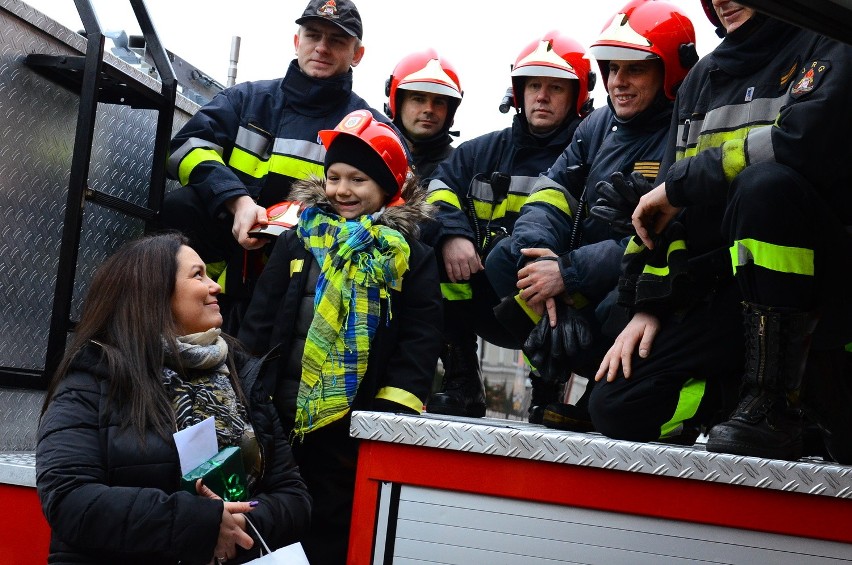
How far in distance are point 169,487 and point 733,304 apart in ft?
5.72

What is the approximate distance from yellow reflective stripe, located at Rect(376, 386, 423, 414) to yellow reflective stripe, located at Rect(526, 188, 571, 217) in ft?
3.42

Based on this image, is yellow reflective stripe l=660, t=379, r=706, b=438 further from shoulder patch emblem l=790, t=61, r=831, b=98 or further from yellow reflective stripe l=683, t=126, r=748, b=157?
shoulder patch emblem l=790, t=61, r=831, b=98

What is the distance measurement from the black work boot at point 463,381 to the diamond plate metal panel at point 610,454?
181 centimetres

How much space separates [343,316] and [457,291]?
113cm

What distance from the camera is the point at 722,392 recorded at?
3336 mm

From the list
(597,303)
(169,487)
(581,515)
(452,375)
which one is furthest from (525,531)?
(452,375)

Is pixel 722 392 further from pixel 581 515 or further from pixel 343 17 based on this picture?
pixel 343 17

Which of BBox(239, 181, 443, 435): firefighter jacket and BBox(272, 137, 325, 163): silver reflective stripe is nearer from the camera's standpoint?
BBox(239, 181, 443, 435): firefighter jacket

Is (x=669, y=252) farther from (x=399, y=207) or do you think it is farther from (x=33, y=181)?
(x=33, y=181)

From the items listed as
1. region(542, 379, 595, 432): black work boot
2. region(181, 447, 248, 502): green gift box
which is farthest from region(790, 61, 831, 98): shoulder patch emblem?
region(181, 447, 248, 502): green gift box

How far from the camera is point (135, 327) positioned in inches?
105

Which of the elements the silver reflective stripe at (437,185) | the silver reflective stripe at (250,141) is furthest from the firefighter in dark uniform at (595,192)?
the silver reflective stripe at (250,141)

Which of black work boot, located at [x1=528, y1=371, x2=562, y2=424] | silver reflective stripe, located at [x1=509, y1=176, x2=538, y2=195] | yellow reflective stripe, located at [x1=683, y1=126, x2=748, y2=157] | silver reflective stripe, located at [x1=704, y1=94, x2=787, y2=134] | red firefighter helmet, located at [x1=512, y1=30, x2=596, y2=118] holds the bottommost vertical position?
black work boot, located at [x1=528, y1=371, x2=562, y2=424]

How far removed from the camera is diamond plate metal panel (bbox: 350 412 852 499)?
2582 mm
